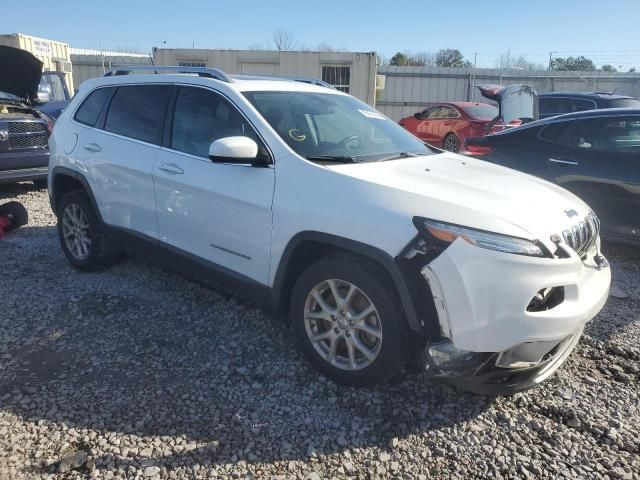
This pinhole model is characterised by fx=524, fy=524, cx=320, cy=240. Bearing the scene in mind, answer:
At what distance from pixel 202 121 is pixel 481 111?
10349mm

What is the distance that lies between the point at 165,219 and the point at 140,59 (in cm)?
2125

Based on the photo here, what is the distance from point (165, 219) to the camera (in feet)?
12.4

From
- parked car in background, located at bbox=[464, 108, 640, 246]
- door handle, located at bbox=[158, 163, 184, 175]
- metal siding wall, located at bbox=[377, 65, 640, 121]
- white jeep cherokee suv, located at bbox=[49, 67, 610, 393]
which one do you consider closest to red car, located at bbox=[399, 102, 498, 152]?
parked car in background, located at bbox=[464, 108, 640, 246]

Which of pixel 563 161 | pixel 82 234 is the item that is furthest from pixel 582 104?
pixel 82 234

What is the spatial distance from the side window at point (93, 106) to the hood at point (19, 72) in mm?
3924

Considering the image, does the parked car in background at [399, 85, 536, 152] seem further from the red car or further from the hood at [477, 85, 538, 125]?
the hood at [477, 85, 538, 125]

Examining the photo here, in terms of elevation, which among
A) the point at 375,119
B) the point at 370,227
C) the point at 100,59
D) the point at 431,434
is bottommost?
the point at 431,434

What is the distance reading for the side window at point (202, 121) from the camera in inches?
135

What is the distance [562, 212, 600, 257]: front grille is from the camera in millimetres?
2675

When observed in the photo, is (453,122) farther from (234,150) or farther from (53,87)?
(234,150)

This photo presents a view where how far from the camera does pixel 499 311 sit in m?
2.35

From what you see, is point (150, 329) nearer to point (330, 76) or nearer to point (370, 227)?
point (370, 227)

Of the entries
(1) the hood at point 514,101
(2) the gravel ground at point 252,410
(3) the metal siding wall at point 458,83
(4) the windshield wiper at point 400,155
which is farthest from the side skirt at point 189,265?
(3) the metal siding wall at point 458,83

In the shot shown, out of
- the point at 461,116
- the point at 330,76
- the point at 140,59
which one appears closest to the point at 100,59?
the point at 140,59
